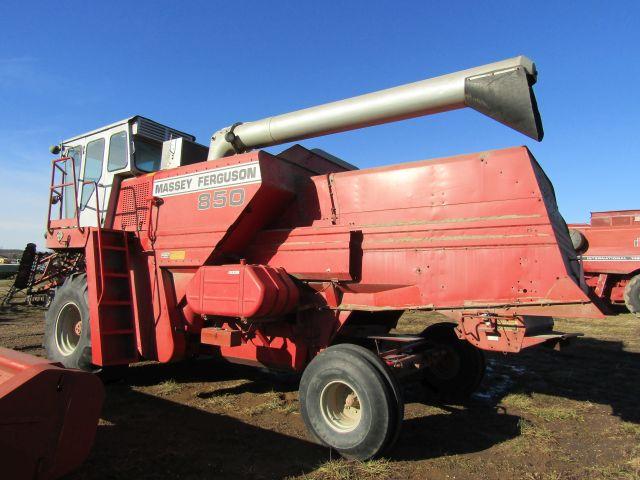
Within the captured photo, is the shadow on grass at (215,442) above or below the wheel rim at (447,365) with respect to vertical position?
below

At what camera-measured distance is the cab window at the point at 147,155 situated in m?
6.33

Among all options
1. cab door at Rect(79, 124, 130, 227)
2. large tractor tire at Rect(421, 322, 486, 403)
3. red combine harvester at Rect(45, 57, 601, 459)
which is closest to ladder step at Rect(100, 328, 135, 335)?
red combine harvester at Rect(45, 57, 601, 459)

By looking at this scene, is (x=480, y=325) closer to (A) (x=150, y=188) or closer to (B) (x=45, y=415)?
(B) (x=45, y=415)

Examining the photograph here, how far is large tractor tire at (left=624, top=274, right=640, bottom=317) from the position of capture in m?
13.6

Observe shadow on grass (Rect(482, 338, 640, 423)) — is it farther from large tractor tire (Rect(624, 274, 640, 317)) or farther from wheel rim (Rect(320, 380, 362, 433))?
large tractor tire (Rect(624, 274, 640, 317))

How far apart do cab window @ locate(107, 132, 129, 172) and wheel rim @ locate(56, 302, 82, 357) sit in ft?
6.40

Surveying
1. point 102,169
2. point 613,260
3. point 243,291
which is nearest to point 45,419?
point 243,291

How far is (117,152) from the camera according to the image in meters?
6.43

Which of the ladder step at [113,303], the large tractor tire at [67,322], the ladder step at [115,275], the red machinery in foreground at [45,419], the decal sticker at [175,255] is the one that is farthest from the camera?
the large tractor tire at [67,322]

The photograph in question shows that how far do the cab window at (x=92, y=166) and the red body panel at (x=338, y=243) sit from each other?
70 centimetres

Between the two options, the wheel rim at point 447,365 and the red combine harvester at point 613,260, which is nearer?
the wheel rim at point 447,365

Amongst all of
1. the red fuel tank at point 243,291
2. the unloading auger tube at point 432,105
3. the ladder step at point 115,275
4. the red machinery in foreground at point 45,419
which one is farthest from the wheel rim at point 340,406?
the ladder step at point 115,275

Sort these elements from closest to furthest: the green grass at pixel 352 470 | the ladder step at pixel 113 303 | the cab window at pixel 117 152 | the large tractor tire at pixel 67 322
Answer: the green grass at pixel 352 470 → the ladder step at pixel 113 303 → the large tractor tire at pixel 67 322 → the cab window at pixel 117 152

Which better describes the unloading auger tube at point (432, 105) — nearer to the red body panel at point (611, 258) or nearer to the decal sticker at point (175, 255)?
the decal sticker at point (175, 255)
